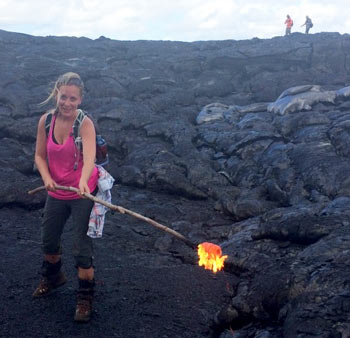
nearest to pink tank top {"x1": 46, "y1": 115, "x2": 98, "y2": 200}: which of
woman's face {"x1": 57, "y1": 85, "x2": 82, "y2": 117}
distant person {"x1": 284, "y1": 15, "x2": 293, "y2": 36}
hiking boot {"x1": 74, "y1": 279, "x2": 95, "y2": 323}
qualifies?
woman's face {"x1": 57, "y1": 85, "x2": 82, "y2": 117}

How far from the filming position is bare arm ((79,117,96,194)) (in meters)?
5.08

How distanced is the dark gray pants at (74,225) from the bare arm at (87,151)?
1.21 ft

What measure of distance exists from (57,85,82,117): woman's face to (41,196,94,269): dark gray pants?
1202 mm

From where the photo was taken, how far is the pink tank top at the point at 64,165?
17.3ft

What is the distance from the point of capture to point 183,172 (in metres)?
14.2

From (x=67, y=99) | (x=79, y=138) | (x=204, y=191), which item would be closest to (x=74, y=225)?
(x=79, y=138)

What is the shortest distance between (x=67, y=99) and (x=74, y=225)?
1.72 m

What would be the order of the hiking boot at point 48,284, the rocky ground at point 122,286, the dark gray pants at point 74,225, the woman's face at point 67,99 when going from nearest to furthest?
the woman's face at point 67,99
the dark gray pants at point 74,225
the rocky ground at point 122,286
the hiking boot at point 48,284

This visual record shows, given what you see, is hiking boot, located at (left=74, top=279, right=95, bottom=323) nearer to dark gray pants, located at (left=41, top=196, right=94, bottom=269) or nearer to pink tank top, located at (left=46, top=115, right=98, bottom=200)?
dark gray pants, located at (left=41, top=196, right=94, bottom=269)

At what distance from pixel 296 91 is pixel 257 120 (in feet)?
11.0

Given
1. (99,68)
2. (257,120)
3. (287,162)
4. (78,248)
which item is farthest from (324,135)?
(99,68)

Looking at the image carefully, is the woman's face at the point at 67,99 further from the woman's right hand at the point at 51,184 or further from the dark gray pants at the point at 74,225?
the dark gray pants at the point at 74,225

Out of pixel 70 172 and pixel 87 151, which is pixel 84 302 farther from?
pixel 87 151

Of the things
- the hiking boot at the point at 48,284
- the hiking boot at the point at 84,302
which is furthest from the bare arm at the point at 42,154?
the hiking boot at the point at 48,284
